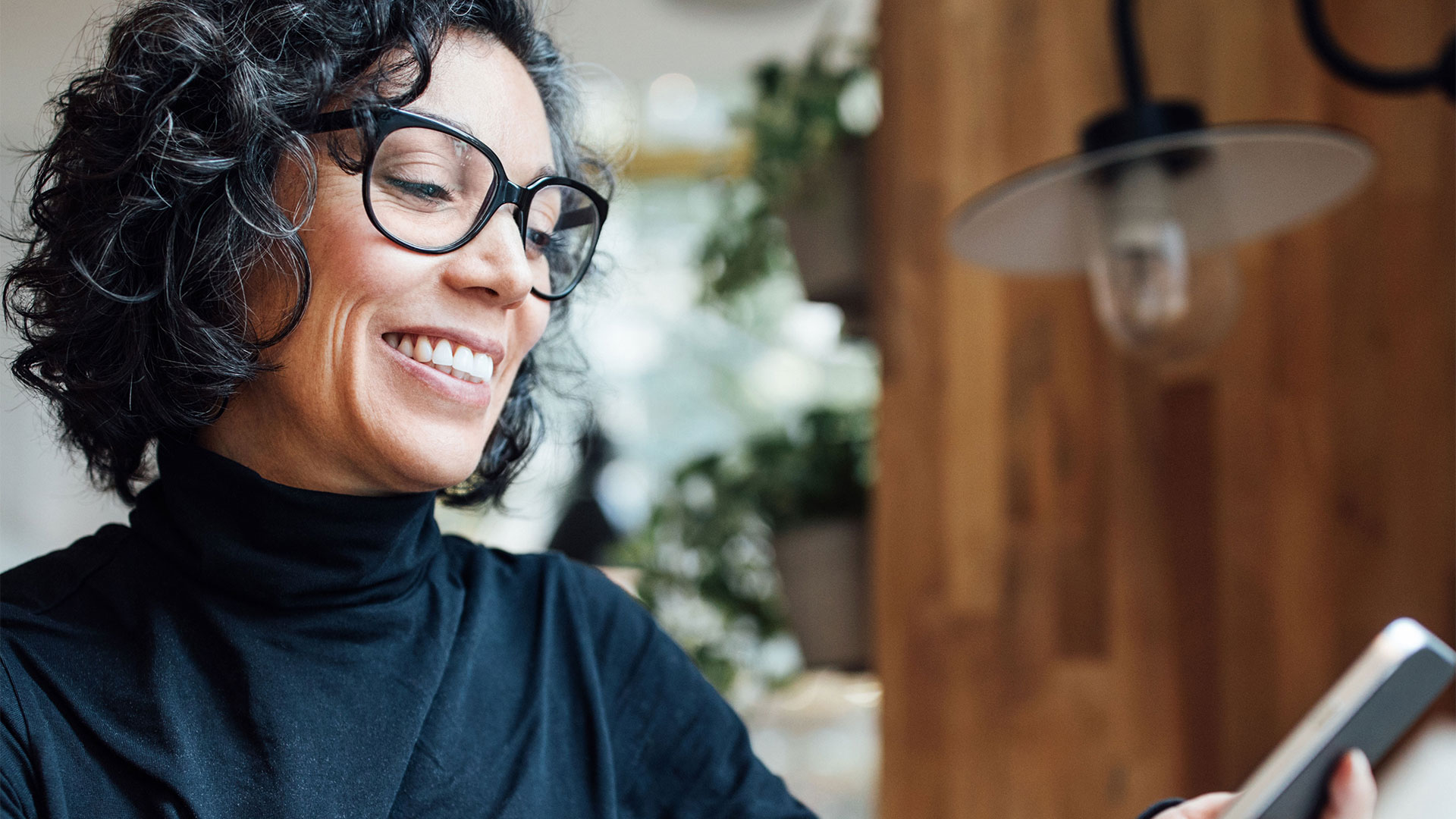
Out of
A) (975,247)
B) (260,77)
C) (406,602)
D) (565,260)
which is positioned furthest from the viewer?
(975,247)

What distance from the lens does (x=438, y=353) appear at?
0.76 m

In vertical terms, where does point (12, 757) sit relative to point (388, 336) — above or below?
below

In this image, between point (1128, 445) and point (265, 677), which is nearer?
point (265, 677)

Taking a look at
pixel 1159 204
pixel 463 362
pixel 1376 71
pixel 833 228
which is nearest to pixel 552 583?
pixel 463 362

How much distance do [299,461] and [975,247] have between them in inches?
35.9

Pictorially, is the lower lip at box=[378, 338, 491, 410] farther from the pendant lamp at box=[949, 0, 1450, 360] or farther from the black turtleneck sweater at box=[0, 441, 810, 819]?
the pendant lamp at box=[949, 0, 1450, 360]

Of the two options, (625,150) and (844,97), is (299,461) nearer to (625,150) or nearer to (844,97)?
(625,150)

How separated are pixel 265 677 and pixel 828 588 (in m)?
1.24

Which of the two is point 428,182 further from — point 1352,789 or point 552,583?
point 1352,789

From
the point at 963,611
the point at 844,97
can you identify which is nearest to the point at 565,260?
the point at 844,97

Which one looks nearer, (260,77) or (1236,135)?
(260,77)

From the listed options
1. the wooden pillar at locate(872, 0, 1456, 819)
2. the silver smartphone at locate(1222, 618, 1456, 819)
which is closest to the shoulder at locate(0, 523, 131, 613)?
the silver smartphone at locate(1222, 618, 1456, 819)

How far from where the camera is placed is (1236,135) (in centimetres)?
110

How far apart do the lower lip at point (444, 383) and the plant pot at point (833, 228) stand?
1116 millimetres
